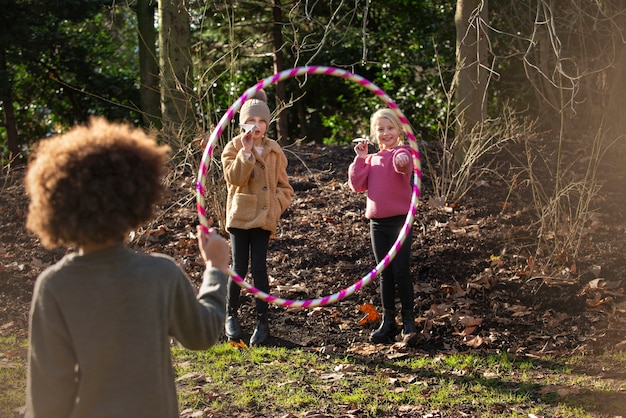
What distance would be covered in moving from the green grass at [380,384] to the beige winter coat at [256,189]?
0.95 meters

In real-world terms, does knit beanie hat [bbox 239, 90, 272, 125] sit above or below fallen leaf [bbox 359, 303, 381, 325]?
above

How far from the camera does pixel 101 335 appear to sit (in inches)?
102

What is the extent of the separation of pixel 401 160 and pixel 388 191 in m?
0.27

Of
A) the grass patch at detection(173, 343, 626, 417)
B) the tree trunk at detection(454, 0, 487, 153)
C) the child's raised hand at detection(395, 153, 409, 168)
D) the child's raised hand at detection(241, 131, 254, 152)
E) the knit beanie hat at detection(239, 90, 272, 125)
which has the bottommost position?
the grass patch at detection(173, 343, 626, 417)

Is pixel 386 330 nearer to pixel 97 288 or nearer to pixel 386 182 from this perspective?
pixel 386 182

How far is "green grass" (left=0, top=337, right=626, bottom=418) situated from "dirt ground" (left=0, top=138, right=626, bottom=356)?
27 centimetres

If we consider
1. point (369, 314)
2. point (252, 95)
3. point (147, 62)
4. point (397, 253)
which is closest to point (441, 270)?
point (369, 314)

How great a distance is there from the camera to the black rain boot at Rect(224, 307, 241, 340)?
6.06 m

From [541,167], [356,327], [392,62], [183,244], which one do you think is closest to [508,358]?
[356,327]

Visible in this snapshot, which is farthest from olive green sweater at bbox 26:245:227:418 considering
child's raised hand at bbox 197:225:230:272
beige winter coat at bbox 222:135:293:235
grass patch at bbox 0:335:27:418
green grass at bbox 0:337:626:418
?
beige winter coat at bbox 222:135:293:235

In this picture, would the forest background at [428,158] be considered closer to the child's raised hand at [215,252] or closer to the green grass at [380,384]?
the green grass at [380,384]

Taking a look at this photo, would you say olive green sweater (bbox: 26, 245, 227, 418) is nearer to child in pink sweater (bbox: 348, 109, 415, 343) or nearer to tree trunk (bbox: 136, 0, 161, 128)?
child in pink sweater (bbox: 348, 109, 415, 343)

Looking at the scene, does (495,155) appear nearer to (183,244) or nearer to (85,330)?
(183,244)

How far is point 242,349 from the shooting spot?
5.88 meters
